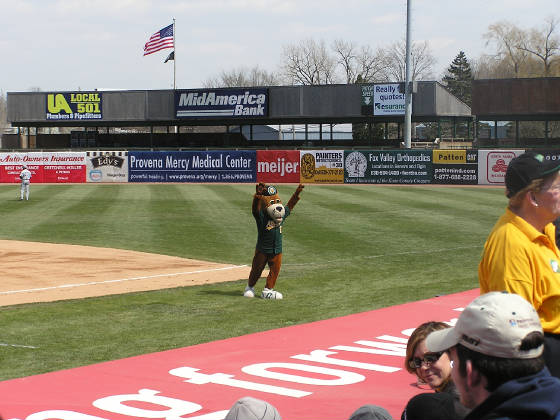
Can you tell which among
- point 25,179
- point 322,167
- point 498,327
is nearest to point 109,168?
point 322,167

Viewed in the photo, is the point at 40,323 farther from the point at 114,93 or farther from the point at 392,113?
the point at 114,93

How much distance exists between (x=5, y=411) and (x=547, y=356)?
4.24 metres

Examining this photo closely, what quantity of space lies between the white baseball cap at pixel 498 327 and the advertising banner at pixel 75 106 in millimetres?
63308

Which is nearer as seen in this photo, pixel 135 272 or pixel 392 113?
pixel 135 272

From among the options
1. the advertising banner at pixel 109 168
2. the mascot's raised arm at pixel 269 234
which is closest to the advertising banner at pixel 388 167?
the advertising banner at pixel 109 168

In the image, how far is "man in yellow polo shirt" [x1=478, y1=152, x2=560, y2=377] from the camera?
4199 millimetres

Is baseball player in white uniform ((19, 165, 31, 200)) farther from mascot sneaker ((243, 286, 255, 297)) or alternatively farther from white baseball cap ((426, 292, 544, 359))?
white baseball cap ((426, 292, 544, 359))

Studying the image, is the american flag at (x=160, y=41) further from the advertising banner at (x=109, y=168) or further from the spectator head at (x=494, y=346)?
the spectator head at (x=494, y=346)

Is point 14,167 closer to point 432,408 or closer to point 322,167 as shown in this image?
point 322,167

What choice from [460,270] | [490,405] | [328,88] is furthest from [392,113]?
[490,405]

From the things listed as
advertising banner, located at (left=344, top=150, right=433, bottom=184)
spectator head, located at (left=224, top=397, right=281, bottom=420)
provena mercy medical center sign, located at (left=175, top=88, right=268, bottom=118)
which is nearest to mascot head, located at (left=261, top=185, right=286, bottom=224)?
spectator head, located at (left=224, top=397, right=281, bottom=420)

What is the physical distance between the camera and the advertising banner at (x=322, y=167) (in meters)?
44.2

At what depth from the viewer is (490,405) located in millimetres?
2756

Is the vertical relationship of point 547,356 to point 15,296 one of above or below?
above
